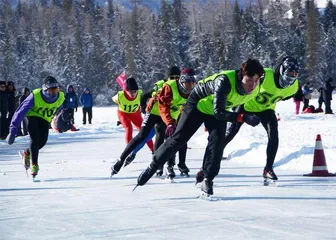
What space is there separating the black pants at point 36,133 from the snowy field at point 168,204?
40cm

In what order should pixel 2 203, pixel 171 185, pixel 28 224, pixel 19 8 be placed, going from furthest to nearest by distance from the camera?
pixel 19 8 → pixel 171 185 → pixel 2 203 → pixel 28 224

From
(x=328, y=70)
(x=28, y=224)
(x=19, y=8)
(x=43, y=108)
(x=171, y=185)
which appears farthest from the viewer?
(x=19, y=8)

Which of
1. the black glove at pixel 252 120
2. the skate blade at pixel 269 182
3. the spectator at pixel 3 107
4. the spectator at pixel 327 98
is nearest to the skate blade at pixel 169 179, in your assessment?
the skate blade at pixel 269 182

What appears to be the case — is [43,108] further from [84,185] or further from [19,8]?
[19,8]

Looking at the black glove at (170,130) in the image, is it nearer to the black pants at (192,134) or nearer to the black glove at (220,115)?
the black pants at (192,134)

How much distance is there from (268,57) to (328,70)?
7578 millimetres

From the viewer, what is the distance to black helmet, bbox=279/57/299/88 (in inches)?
271

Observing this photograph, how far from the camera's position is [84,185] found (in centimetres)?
768

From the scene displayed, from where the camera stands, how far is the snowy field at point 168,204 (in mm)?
4523

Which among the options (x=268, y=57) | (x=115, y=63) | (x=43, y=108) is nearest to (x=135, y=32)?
(x=115, y=63)

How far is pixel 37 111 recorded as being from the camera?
325 inches

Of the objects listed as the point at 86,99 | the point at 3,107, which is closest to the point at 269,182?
the point at 3,107

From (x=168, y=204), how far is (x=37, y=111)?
123 inches

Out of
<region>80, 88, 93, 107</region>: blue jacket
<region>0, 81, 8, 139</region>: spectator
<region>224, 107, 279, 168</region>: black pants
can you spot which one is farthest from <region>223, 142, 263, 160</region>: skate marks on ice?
<region>80, 88, 93, 107</region>: blue jacket
